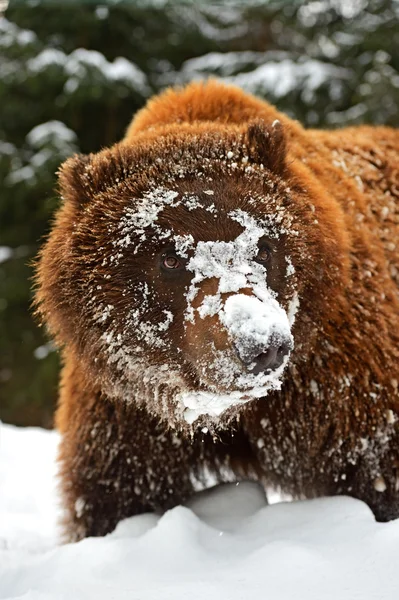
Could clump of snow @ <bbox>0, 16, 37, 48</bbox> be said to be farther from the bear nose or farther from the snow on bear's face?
the bear nose

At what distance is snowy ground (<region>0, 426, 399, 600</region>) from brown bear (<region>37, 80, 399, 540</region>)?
214mm

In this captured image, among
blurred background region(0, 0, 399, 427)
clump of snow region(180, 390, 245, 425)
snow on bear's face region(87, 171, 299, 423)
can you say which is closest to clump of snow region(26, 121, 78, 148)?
blurred background region(0, 0, 399, 427)

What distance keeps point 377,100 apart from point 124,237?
703 cm

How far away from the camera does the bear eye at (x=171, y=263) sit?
117 inches

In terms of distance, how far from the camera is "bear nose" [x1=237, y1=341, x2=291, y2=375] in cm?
256

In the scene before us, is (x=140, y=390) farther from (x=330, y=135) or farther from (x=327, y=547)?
(x=330, y=135)

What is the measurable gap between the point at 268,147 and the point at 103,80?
258 inches

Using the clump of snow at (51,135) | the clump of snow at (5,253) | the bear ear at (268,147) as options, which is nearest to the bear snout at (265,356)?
the bear ear at (268,147)

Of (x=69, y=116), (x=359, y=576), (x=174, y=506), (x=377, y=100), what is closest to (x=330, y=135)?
(x=174, y=506)

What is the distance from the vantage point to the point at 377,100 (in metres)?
9.20

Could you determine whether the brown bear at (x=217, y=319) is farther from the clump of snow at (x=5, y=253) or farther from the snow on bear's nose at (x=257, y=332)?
the clump of snow at (x=5, y=253)

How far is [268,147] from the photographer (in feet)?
10.6

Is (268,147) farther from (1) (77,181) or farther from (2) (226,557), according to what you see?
(2) (226,557)

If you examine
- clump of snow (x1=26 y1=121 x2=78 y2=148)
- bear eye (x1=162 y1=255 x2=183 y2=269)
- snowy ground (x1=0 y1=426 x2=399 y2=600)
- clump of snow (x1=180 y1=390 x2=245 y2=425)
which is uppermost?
bear eye (x1=162 y1=255 x2=183 y2=269)
